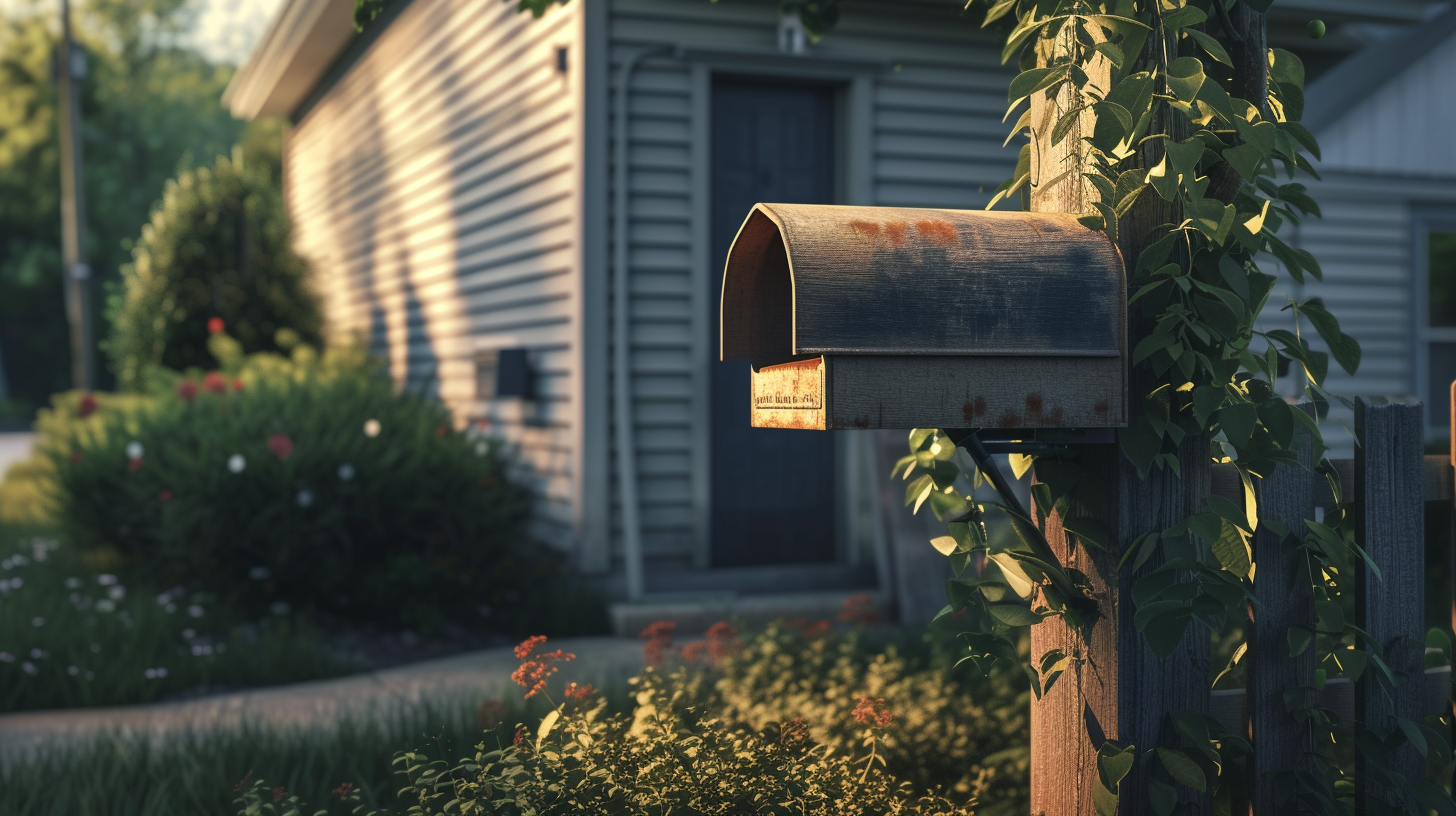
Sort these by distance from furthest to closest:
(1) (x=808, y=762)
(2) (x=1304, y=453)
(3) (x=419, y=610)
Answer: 1. (3) (x=419, y=610)
2. (1) (x=808, y=762)
3. (2) (x=1304, y=453)

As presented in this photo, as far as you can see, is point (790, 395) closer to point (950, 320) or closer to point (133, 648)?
point (950, 320)

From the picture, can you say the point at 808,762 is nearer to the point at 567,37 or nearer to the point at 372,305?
the point at 567,37

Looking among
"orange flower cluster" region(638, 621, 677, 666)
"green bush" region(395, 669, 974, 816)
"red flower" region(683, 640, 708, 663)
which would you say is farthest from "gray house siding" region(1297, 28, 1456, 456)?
"green bush" region(395, 669, 974, 816)

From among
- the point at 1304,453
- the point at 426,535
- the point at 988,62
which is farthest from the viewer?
the point at 988,62

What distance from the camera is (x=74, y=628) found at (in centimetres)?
539

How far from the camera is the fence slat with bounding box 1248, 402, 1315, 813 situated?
233 centimetres

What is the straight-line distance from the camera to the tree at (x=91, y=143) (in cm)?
3328

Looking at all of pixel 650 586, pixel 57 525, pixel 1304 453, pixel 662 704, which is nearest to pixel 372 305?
pixel 57 525

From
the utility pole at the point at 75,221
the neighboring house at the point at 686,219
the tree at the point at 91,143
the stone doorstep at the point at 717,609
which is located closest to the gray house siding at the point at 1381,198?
the neighboring house at the point at 686,219

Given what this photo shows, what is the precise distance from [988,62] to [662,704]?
5.32m

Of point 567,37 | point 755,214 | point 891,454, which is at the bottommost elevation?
point 891,454

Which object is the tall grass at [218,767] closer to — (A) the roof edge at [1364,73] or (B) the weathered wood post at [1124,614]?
(B) the weathered wood post at [1124,614]

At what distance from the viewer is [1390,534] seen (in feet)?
8.13

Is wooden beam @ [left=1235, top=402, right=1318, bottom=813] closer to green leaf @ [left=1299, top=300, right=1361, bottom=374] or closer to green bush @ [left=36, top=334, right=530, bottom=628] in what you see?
green leaf @ [left=1299, top=300, right=1361, bottom=374]
